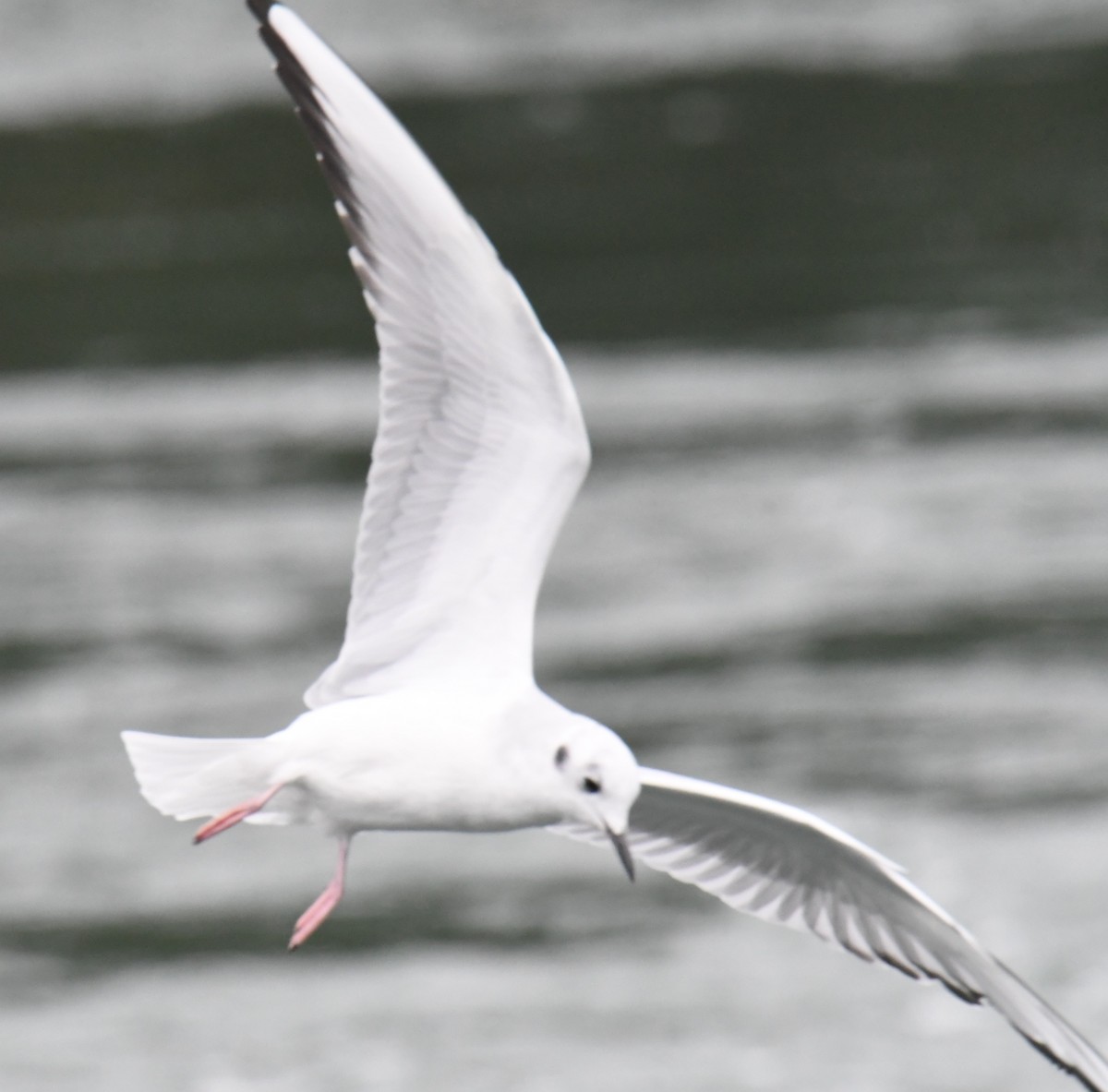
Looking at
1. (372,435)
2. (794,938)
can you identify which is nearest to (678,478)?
(372,435)

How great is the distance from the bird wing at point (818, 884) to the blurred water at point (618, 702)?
429cm

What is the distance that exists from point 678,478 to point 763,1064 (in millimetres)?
6457

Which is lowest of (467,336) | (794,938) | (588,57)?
(794,938)

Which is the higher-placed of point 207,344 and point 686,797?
point 686,797

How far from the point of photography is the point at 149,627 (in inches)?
632

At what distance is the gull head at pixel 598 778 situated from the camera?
5.96 meters

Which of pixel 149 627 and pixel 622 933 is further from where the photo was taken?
pixel 149 627

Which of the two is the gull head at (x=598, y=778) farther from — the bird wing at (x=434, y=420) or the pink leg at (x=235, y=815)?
the pink leg at (x=235, y=815)

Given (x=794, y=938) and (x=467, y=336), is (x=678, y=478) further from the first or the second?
(x=467, y=336)

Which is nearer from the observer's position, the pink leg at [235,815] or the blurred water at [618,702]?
the pink leg at [235,815]

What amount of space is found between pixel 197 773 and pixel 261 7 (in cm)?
187

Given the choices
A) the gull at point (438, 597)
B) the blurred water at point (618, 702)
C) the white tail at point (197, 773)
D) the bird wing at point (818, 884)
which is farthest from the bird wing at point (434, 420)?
the blurred water at point (618, 702)

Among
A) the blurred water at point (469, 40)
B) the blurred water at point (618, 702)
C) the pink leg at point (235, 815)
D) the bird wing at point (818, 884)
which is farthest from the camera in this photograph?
the blurred water at point (469, 40)

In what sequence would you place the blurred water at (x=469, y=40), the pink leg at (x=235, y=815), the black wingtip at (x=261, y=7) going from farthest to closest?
the blurred water at (x=469, y=40), the pink leg at (x=235, y=815), the black wingtip at (x=261, y=7)
